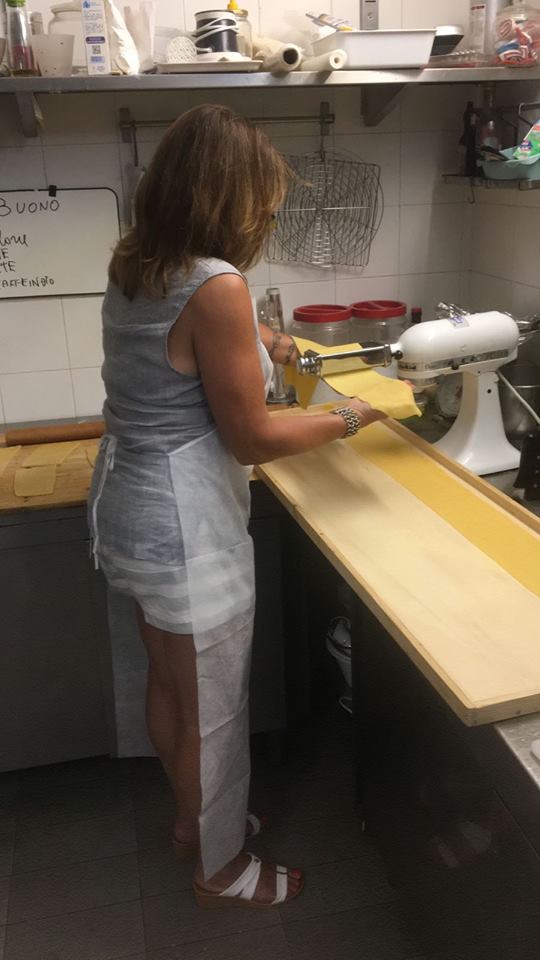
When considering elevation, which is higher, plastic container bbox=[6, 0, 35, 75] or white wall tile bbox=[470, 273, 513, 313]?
plastic container bbox=[6, 0, 35, 75]

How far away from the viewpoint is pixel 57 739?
185 cm

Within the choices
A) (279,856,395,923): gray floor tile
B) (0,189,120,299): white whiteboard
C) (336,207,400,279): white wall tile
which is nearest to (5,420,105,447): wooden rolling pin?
(0,189,120,299): white whiteboard

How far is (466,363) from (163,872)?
118cm

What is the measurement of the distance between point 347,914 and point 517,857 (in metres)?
0.69

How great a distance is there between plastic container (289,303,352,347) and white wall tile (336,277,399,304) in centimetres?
6

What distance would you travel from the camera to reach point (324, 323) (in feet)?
6.99

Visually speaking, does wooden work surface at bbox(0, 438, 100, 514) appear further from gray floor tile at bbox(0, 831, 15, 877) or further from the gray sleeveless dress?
gray floor tile at bbox(0, 831, 15, 877)

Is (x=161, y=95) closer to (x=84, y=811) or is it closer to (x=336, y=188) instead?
(x=336, y=188)

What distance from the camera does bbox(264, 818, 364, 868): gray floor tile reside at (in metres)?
1.72

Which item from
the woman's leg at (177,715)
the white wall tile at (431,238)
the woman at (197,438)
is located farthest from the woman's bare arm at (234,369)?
the white wall tile at (431,238)

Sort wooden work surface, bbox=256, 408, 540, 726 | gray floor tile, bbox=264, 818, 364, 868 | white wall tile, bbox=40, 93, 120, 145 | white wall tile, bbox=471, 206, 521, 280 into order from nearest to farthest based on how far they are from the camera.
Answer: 1. wooden work surface, bbox=256, 408, 540, 726
2. gray floor tile, bbox=264, 818, 364, 868
3. white wall tile, bbox=40, 93, 120, 145
4. white wall tile, bbox=471, 206, 521, 280

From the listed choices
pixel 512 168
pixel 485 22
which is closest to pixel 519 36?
pixel 485 22

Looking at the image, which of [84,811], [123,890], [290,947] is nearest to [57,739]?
[84,811]

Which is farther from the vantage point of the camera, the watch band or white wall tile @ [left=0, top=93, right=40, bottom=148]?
white wall tile @ [left=0, top=93, right=40, bottom=148]
